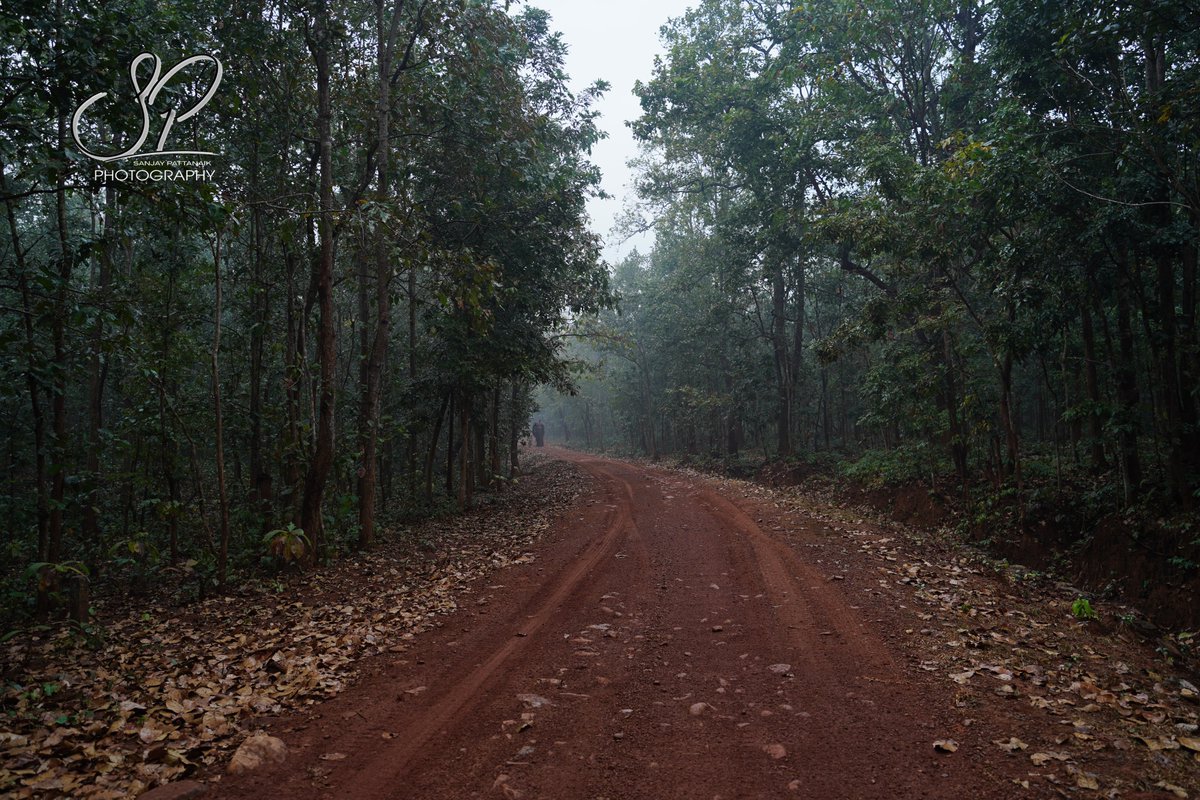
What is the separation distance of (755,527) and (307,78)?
12.0 metres

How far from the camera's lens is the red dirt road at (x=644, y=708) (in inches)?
152

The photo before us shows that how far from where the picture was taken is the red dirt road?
3.86 meters

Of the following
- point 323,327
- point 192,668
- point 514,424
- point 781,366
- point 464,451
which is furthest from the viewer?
point 514,424

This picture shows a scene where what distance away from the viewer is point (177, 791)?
376cm

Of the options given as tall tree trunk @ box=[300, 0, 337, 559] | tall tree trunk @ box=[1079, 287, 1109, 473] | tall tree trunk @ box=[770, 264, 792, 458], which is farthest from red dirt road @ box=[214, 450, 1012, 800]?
tall tree trunk @ box=[770, 264, 792, 458]

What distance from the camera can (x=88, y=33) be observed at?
241 inches

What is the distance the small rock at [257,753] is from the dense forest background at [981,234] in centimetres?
1031

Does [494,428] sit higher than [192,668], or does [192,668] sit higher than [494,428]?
[494,428]

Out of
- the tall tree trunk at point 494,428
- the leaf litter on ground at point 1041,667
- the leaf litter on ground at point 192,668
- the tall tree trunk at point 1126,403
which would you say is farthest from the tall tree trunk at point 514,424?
the tall tree trunk at point 1126,403

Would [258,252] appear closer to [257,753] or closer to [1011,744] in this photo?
[257,753]

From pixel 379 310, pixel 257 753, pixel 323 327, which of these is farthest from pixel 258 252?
pixel 257 753

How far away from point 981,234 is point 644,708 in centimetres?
1108

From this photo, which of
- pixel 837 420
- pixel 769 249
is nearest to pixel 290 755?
pixel 769 249

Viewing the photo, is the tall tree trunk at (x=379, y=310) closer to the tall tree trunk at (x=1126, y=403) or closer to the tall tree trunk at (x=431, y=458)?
the tall tree trunk at (x=431, y=458)
